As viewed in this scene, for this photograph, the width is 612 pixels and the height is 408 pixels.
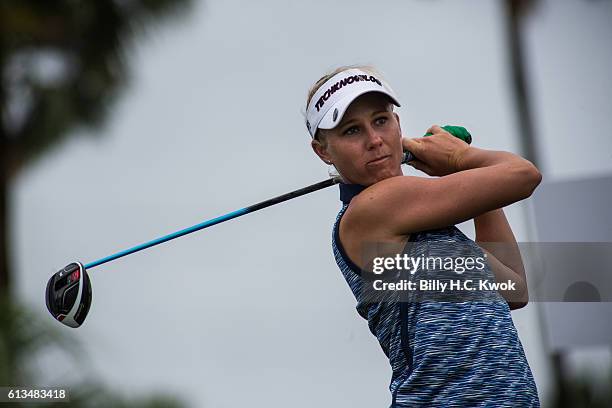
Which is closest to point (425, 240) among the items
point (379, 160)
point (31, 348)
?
point (379, 160)

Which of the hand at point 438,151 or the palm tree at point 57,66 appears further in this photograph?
the palm tree at point 57,66

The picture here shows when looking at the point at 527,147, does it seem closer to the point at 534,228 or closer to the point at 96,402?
the point at 96,402

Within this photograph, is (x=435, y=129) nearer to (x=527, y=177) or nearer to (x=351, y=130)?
(x=351, y=130)

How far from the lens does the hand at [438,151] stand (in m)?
3.69

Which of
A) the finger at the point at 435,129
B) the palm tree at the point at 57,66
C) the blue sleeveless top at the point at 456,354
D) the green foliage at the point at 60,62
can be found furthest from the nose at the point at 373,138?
the green foliage at the point at 60,62

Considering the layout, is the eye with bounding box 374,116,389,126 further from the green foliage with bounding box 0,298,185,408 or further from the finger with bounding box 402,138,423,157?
the green foliage with bounding box 0,298,185,408

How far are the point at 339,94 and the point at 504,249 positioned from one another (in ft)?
2.51

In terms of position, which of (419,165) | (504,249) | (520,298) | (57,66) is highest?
(57,66)

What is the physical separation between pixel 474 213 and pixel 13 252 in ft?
33.3

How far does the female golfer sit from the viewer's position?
3344 mm

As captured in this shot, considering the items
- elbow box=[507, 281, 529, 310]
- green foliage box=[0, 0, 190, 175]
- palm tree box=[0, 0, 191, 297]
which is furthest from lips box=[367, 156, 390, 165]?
green foliage box=[0, 0, 190, 175]

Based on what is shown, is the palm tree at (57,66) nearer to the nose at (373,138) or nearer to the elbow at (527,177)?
the nose at (373,138)

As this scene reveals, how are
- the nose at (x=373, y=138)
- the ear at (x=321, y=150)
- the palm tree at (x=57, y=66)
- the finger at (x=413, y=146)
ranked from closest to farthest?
the nose at (x=373, y=138)
the finger at (x=413, y=146)
the ear at (x=321, y=150)
the palm tree at (x=57, y=66)

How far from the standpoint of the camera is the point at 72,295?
4426mm
